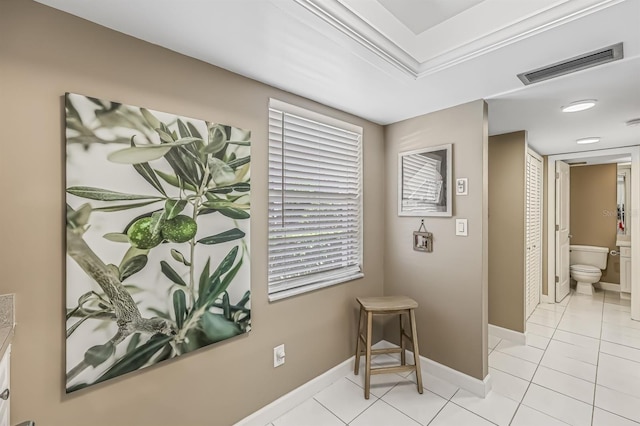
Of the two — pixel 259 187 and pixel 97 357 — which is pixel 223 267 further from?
pixel 97 357

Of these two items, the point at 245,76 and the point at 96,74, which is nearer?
the point at 96,74

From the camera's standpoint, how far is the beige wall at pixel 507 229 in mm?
2941

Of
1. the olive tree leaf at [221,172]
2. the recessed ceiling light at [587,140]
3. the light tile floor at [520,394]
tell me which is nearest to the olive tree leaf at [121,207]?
the olive tree leaf at [221,172]

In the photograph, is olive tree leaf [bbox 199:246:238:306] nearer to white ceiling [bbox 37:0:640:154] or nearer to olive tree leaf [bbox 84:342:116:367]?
olive tree leaf [bbox 84:342:116:367]

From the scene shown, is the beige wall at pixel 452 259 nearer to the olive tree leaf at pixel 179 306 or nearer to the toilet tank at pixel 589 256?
the olive tree leaf at pixel 179 306

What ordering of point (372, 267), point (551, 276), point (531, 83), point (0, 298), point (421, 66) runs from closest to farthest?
Result: point (0, 298) → point (421, 66) → point (531, 83) → point (372, 267) → point (551, 276)

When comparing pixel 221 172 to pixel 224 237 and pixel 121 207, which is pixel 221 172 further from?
pixel 121 207

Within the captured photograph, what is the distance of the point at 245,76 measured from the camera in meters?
1.79

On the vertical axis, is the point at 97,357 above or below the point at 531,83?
below

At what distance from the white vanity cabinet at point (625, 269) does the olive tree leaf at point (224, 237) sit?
5.76 m

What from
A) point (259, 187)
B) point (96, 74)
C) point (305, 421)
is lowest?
point (305, 421)

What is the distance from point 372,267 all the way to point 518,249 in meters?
1.55

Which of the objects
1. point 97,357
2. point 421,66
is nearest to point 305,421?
point 97,357

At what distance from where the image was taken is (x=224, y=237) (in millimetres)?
1671
